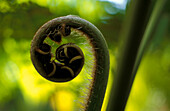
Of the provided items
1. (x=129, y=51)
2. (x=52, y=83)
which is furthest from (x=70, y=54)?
(x=52, y=83)

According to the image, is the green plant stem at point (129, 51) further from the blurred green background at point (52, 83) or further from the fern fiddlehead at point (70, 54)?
the blurred green background at point (52, 83)

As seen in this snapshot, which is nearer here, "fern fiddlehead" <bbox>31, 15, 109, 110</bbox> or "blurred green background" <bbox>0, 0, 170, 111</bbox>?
"fern fiddlehead" <bbox>31, 15, 109, 110</bbox>

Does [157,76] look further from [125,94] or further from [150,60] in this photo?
[125,94]

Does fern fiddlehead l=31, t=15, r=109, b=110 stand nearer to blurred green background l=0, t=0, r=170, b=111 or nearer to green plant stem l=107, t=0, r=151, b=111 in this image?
green plant stem l=107, t=0, r=151, b=111

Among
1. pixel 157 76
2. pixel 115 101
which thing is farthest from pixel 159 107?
pixel 115 101

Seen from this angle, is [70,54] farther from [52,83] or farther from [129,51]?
[52,83]

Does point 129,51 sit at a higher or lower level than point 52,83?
higher

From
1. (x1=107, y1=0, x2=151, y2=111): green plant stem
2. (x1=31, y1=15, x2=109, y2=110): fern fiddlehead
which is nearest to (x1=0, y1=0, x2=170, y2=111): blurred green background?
(x1=107, y1=0, x2=151, y2=111): green plant stem
